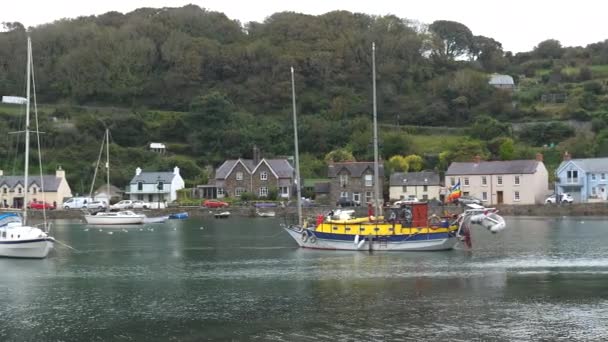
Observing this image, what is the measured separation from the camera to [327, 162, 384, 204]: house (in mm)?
78250

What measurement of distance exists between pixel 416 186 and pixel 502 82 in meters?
50.1

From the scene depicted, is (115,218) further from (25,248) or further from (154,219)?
(25,248)

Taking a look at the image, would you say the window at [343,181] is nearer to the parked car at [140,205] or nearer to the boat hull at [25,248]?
the parked car at [140,205]

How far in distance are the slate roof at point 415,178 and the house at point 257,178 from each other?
34.8 ft

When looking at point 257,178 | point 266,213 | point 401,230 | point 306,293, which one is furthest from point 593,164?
point 306,293

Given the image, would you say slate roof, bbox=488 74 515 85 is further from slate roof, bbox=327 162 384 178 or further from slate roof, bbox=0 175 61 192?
slate roof, bbox=0 175 61 192

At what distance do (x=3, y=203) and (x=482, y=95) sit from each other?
63720 millimetres

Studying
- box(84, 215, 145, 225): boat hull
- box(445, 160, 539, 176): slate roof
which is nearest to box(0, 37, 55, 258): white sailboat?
box(84, 215, 145, 225): boat hull

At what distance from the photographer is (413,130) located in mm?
103688

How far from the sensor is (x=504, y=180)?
75.4m

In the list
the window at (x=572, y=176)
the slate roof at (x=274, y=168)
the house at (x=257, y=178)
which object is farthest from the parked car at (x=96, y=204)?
the window at (x=572, y=176)

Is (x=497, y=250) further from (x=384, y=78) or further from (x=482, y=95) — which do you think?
(x=384, y=78)

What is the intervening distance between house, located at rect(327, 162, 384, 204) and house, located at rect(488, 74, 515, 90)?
152 ft

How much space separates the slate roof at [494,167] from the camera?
7450cm
